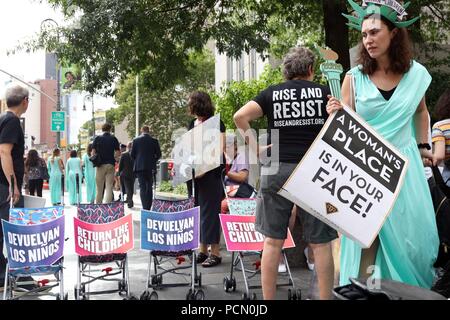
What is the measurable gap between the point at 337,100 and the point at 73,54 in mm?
6972

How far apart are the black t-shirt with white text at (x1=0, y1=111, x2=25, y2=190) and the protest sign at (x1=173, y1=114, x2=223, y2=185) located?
1853 mm

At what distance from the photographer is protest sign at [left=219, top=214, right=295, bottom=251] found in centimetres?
527

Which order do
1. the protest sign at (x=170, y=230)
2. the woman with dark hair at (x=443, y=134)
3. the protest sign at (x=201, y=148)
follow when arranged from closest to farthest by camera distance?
the woman with dark hair at (x=443, y=134) → the protest sign at (x=170, y=230) → the protest sign at (x=201, y=148)

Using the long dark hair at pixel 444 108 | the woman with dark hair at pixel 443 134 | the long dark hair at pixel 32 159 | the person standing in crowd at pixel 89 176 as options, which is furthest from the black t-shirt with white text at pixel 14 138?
the long dark hair at pixel 32 159

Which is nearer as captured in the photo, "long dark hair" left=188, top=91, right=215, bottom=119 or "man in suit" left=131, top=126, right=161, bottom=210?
"long dark hair" left=188, top=91, right=215, bottom=119

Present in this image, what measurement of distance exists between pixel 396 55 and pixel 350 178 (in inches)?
33.0

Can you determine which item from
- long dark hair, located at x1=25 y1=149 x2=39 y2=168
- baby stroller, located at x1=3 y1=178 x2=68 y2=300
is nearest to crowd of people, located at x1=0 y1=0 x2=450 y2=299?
baby stroller, located at x1=3 y1=178 x2=68 y2=300

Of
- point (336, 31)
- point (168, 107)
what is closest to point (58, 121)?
point (336, 31)

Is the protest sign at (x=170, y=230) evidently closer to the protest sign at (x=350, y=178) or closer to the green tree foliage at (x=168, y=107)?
the protest sign at (x=350, y=178)

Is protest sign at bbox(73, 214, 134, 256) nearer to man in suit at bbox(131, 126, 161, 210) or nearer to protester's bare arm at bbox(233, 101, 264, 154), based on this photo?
protester's bare arm at bbox(233, 101, 264, 154)

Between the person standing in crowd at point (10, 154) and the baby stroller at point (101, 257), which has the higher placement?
the person standing in crowd at point (10, 154)

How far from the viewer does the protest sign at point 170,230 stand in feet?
17.3

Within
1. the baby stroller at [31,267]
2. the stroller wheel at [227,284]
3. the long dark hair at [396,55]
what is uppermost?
the long dark hair at [396,55]

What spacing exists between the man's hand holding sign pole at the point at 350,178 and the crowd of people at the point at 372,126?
0.16 m
